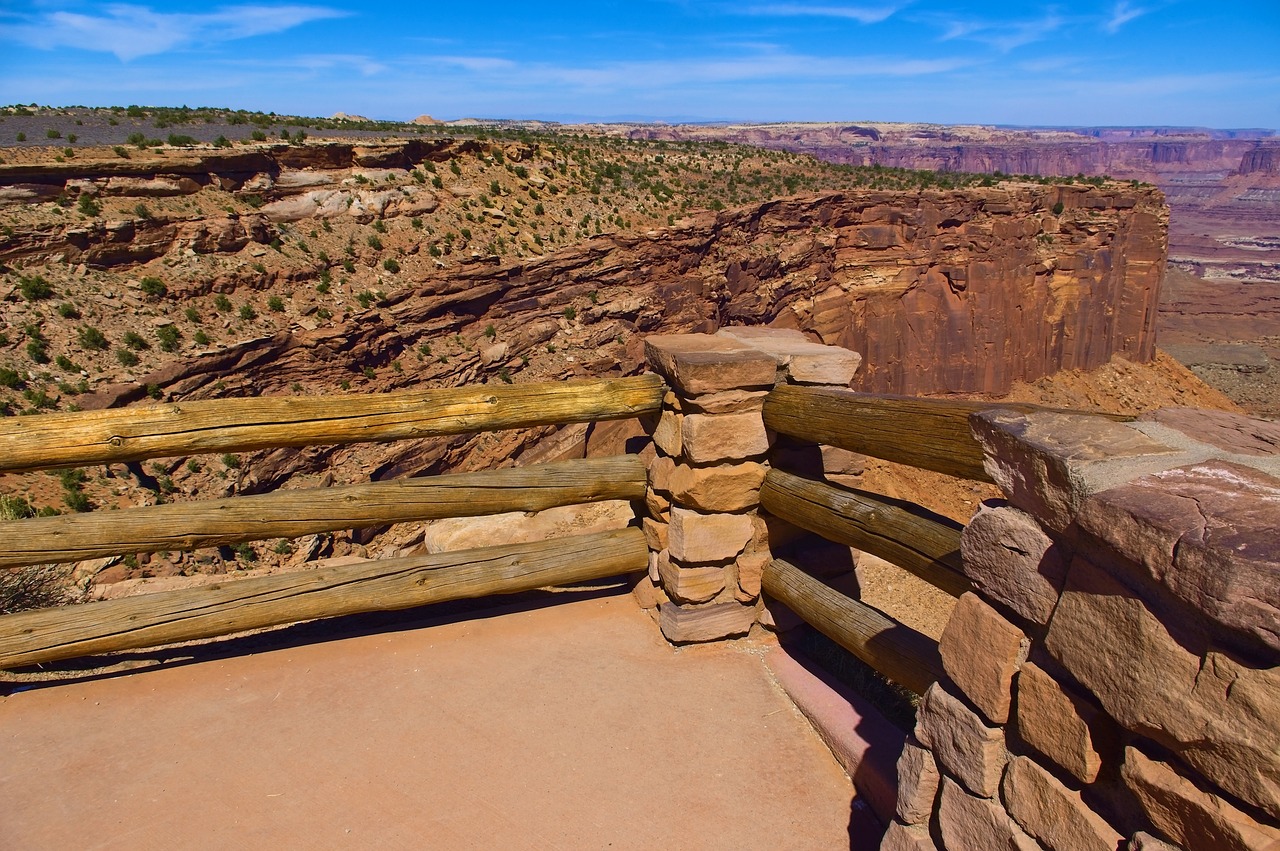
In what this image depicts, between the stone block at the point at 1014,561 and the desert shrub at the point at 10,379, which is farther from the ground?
the stone block at the point at 1014,561

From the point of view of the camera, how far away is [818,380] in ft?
13.8

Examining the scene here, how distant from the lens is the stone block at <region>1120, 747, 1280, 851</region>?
4.94ft

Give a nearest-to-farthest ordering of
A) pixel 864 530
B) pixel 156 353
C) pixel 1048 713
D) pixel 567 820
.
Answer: pixel 1048 713 → pixel 567 820 → pixel 864 530 → pixel 156 353

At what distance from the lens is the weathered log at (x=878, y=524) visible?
296 centimetres

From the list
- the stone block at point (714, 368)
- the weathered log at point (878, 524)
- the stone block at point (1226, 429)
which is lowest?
the weathered log at point (878, 524)

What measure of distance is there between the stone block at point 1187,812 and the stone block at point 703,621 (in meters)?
2.64

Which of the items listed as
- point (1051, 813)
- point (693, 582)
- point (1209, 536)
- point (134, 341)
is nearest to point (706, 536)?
point (693, 582)

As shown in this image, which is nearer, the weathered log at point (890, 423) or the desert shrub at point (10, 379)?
the weathered log at point (890, 423)

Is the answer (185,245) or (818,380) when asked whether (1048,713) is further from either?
(185,245)

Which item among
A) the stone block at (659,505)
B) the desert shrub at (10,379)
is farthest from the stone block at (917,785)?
the desert shrub at (10,379)

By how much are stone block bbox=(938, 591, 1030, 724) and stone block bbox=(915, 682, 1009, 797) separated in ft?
0.21

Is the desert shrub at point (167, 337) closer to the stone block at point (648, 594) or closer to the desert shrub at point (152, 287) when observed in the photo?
the desert shrub at point (152, 287)

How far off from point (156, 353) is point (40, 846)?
14288 mm

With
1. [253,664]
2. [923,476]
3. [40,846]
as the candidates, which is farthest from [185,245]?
[923,476]
